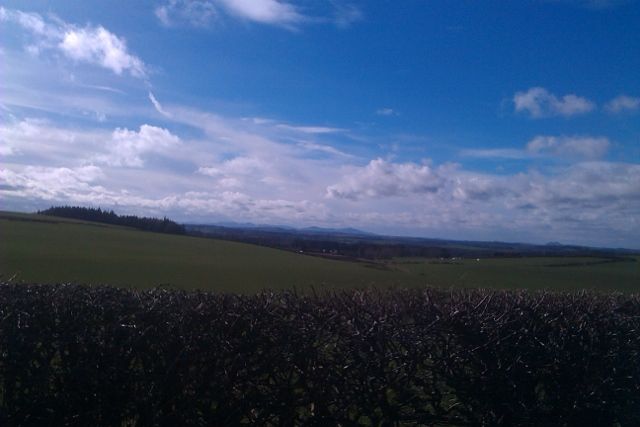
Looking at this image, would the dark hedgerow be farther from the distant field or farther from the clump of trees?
the clump of trees

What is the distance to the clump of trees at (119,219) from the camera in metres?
49.3

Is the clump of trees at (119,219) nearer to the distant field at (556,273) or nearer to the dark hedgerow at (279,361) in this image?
the distant field at (556,273)

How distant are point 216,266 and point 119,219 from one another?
1049 inches

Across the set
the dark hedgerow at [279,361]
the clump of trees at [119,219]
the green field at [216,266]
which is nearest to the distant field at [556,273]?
the green field at [216,266]

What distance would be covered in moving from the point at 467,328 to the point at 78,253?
89.5 feet

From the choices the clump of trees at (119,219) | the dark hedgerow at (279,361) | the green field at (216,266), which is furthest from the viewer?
the clump of trees at (119,219)

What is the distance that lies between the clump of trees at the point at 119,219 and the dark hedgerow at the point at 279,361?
44.9 m

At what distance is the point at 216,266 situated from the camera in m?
27.6

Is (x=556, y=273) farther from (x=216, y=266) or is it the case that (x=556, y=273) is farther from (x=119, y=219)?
(x=119, y=219)

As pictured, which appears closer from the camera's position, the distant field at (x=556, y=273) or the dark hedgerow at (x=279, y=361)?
the dark hedgerow at (x=279, y=361)

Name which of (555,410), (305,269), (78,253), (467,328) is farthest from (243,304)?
(78,253)

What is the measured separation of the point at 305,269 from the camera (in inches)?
997

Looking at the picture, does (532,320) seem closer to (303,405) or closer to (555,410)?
(555,410)

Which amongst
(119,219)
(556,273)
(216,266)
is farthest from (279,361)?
(119,219)
